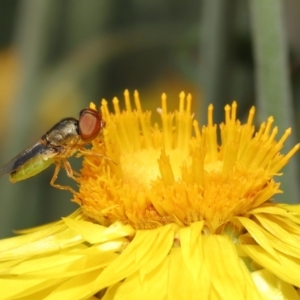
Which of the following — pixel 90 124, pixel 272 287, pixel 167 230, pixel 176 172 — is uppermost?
pixel 90 124

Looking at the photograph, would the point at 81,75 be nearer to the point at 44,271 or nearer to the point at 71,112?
the point at 71,112

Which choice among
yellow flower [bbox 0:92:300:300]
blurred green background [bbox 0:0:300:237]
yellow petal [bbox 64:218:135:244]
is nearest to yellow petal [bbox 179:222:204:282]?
yellow flower [bbox 0:92:300:300]

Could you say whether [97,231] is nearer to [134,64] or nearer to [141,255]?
[141,255]

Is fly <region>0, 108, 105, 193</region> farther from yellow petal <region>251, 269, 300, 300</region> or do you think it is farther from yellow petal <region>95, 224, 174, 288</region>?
yellow petal <region>251, 269, 300, 300</region>

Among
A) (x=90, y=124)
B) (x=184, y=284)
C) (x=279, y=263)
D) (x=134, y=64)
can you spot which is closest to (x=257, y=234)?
(x=279, y=263)

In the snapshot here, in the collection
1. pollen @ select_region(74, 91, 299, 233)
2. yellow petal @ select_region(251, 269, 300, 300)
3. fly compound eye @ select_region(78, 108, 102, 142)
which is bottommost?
yellow petal @ select_region(251, 269, 300, 300)

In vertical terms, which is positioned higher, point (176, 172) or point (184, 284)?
point (176, 172)
